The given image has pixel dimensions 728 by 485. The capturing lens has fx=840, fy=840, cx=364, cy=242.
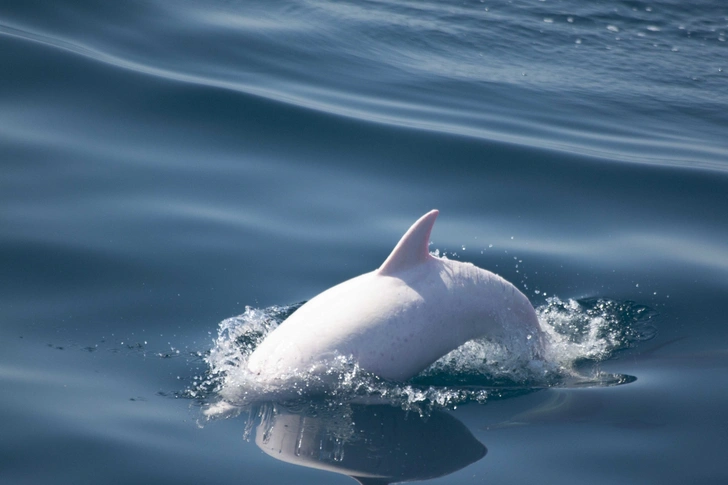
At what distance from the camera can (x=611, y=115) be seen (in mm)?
15242

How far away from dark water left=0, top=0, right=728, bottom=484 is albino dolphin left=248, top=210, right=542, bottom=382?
37cm

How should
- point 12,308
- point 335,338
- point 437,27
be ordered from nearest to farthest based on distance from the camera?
point 335,338 < point 12,308 < point 437,27

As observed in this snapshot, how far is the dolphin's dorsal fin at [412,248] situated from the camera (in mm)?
6195

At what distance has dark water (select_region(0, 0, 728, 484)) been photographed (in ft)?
19.7

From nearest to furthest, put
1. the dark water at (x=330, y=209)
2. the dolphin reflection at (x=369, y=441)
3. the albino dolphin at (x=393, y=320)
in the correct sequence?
1. the dolphin reflection at (x=369, y=441)
2. the dark water at (x=330, y=209)
3. the albino dolphin at (x=393, y=320)

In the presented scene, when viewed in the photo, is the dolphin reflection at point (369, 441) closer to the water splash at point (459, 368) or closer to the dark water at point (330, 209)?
the dark water at point (330, 209)

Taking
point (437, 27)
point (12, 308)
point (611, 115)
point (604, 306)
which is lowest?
point (12, 308)

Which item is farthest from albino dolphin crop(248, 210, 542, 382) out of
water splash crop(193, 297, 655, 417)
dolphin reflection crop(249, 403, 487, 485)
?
dolphin reflection crop(249, 403, 487, 485)

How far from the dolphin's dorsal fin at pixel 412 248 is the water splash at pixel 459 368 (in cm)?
82

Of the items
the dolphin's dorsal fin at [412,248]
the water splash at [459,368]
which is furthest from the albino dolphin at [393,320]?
the water splash at [459,368]

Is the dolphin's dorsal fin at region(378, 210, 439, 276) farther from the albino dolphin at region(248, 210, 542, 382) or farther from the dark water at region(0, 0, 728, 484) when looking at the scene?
the dark water at region(0, 0, 728, 484)

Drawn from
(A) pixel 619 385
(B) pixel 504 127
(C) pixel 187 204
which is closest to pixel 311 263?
(C) pixel 187 204

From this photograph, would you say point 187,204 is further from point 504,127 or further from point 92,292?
point 504,127

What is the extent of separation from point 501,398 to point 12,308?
4467 millimetres
